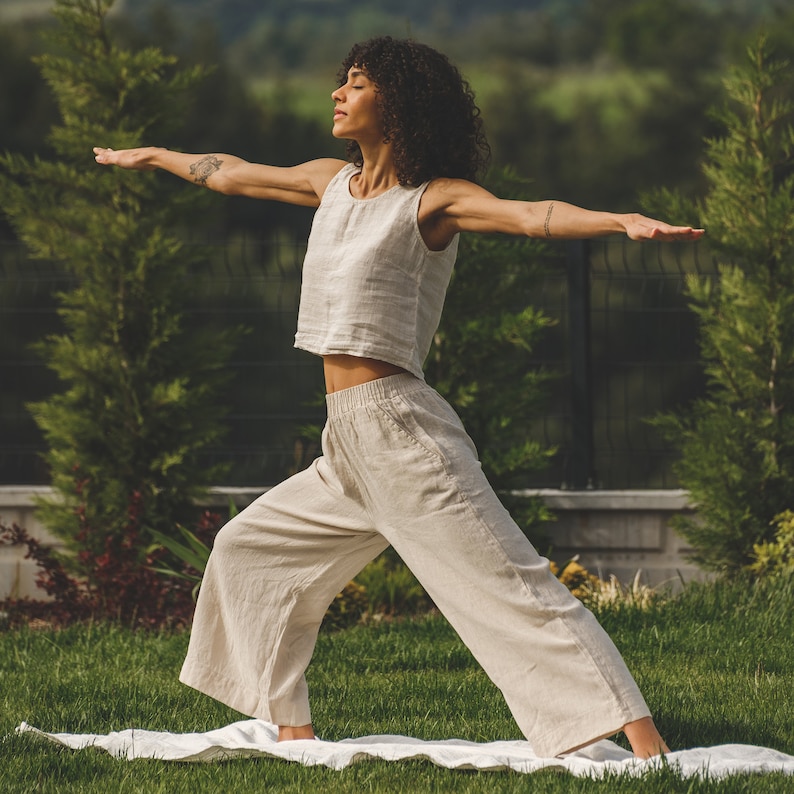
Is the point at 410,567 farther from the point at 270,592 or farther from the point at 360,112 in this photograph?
the point at 360,112

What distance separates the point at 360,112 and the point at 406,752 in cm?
179

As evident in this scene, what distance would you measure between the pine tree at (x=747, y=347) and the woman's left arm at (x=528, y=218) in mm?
3916

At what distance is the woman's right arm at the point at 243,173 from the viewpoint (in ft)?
13.5

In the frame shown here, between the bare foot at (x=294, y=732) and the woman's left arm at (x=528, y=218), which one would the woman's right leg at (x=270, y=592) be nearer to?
the bare foot at (x=294, y=732)

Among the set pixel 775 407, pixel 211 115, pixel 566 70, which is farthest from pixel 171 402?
pixel 566 70

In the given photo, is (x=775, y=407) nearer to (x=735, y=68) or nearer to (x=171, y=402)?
(x=735, y=68)

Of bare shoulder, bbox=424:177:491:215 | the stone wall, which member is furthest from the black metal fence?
bare shoulder, bbox=424:177:491:215

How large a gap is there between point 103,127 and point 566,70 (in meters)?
22.0

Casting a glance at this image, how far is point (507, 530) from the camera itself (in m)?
3.65

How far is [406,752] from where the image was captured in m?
3.83

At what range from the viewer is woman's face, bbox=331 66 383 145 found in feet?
12.6

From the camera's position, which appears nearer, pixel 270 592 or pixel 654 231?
pixel 654 231

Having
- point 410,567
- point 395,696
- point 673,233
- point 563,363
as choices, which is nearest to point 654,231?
point 673,233

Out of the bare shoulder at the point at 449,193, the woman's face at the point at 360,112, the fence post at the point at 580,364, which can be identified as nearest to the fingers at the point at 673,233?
the bare shoulder at the point at 449,193
